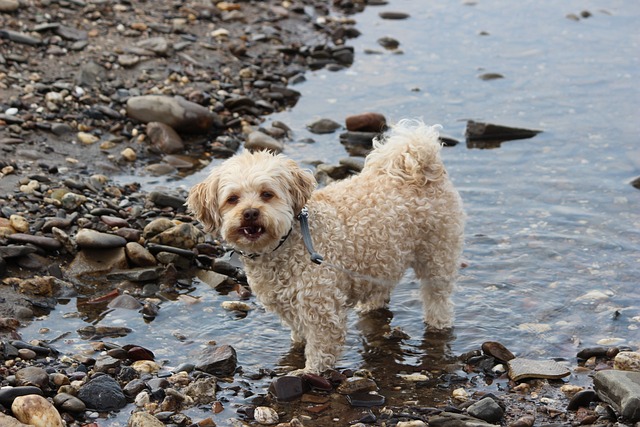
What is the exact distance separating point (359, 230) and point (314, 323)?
0.91m

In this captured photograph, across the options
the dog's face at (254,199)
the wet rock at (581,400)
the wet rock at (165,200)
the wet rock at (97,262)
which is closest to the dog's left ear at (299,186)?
the dog's face at (254,199)

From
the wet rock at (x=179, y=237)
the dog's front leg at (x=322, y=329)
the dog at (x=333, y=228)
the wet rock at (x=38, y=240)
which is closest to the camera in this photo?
the dog at (x=333, y=228)

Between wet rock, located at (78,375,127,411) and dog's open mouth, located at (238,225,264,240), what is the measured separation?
1.63 m

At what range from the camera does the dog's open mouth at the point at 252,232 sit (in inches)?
284

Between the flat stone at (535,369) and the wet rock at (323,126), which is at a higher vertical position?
the flat stone at (535,369)

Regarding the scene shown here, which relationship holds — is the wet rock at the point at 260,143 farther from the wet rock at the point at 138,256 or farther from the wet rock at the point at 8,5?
the wet rock at the point at 8,5

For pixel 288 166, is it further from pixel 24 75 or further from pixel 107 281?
pixel 24 75

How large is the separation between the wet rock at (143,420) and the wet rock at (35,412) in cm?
52

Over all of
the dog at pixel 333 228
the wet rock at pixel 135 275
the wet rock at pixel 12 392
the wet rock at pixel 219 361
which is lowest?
the wet rock at pixel 135 275

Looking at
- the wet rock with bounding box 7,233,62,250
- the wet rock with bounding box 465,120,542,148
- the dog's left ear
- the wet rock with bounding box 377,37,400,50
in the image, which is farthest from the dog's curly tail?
the wet rock with bounding box 377,37,400,50

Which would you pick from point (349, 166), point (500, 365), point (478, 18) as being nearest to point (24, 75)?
point (349, 166)

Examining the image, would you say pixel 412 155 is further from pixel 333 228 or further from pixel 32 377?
pixel 32 377

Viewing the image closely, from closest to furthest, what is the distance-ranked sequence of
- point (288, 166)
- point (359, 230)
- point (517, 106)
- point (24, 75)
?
point (288, 166)
point (359, 230)
point (24, 75)
point (517, 106)

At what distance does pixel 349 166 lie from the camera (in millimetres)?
12703
